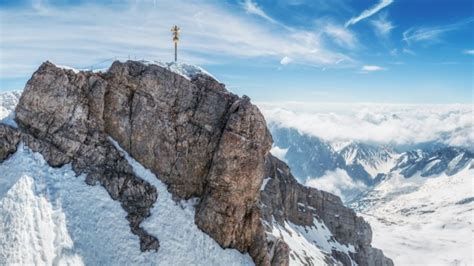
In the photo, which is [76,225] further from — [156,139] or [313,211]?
[313,211]

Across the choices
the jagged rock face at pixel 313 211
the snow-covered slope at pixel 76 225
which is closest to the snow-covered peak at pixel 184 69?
the snow-covered slope at pixel 76 225

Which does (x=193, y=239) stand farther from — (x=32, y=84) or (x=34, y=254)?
(x=32, y=84)

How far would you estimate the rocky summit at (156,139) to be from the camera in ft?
161

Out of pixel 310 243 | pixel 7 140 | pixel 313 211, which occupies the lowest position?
pixel 310 243

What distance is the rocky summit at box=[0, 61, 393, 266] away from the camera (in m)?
49.0

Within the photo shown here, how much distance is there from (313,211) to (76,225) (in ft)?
346

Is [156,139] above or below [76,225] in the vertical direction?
above

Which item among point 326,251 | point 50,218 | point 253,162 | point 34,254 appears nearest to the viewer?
point 34,254

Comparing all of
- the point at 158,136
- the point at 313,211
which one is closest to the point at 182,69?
the point at 158,136

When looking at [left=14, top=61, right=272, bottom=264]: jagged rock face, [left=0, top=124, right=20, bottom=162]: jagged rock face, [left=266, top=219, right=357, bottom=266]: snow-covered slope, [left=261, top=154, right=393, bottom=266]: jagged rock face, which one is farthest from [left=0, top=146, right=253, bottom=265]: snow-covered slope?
[left=261, top=154, right=393, bottom=266]: jagged rock face

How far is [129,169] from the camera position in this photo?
168 feet

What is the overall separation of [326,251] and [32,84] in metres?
94.9

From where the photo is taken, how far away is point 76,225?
44.0 metres

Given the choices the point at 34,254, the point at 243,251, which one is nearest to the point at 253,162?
the point at 243,251
